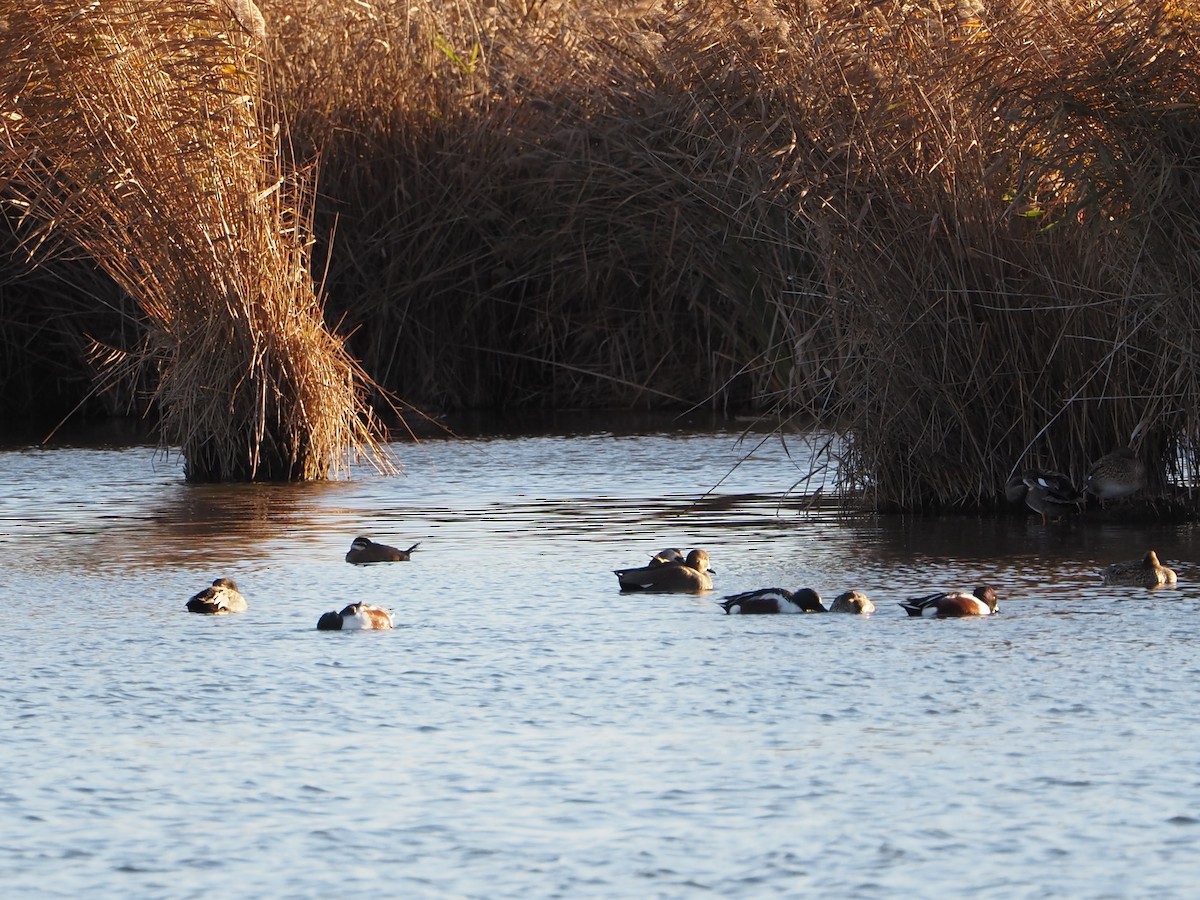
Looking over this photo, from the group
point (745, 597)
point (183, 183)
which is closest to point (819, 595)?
point (745, 597)

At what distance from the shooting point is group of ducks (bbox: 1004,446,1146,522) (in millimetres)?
10297

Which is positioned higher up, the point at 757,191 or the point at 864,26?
the point at 864,26

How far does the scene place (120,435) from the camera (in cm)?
1811

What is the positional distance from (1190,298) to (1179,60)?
1.05m

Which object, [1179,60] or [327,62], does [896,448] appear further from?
[327,62]

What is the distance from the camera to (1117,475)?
10312 millimetres

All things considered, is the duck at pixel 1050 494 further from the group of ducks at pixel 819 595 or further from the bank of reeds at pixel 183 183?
the bank of reeds at pixel 183 183

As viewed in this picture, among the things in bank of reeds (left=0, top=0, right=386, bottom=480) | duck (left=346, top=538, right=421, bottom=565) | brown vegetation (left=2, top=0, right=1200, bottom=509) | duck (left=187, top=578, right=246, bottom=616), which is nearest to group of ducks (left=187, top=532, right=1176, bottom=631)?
duck (left=187, top=578, right=246, bottom=616)

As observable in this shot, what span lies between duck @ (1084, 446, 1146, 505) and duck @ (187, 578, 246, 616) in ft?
14.2

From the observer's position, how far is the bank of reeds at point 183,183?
41.5ft

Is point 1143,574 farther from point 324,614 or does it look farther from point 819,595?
point 324,614

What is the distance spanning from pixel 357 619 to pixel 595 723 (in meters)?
1.77

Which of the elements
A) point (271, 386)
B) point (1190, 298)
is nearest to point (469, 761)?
point (1190, 298)

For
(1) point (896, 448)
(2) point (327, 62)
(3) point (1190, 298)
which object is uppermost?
(2) point (327, 62)
